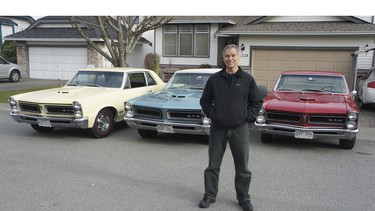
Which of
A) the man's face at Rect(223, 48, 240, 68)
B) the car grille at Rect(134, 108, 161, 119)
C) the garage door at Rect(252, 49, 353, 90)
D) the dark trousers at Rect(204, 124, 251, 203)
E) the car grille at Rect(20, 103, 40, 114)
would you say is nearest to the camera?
the man's face at Rect(223, 48, 240, 68)

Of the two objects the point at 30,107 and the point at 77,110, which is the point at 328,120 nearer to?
the point at 77,110

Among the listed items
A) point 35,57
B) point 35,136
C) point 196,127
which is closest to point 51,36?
point 35,57

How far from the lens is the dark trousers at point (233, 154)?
151 inches

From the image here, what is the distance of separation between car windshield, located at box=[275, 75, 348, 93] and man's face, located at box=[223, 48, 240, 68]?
4362 millimetres

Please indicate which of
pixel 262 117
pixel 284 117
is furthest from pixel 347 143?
pixel 262 117

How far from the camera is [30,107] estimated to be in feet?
23.8

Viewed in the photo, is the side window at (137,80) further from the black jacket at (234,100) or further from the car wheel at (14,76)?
the car wheel at (14,76)

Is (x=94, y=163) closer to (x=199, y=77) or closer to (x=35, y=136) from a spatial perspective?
(x=35, y=136)

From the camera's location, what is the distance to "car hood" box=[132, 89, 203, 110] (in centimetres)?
663

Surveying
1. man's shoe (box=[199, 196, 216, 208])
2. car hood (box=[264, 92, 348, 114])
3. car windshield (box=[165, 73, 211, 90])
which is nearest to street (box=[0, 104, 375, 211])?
man's shoe (box=[199, 196, 216, 208])

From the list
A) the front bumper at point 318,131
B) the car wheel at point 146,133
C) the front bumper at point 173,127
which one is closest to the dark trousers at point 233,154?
the front bumper at point 173,127

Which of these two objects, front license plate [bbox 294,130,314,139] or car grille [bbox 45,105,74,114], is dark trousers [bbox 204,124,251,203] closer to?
front license plate [bbox 294,130,314,139]

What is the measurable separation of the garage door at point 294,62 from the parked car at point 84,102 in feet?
31.4

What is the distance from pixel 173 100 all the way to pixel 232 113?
130 inches
